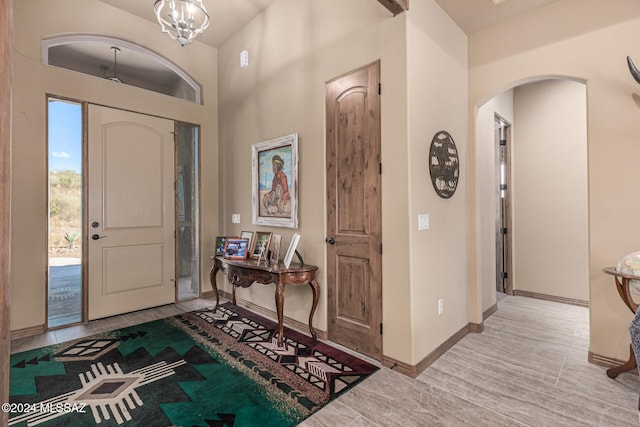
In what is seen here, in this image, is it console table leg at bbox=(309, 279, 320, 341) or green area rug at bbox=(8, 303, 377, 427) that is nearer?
green area rug at bbox=(8, 303, 377, 427)

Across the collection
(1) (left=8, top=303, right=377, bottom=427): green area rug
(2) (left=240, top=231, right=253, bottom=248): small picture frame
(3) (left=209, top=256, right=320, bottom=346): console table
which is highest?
(2) (left=240, top=231, right=253, bottom=248): small picture frame

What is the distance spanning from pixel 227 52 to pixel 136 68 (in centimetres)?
122

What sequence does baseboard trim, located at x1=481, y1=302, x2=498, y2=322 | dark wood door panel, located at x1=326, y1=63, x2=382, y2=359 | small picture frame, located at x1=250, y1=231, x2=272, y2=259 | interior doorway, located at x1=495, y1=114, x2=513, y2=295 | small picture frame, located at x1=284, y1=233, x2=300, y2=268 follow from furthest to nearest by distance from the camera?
interior doorway, located at x1=495, y1=114, x2=513, y2=295 < baseboard trim, located at x1=481, y1=302, x2=498, y2=322 < small picture frame, located at x1=250, y1=231, x2=272, y2=259 < small picture frame, located at x1=284, y1=233, x2=300, y2=268 < dark wood door panel, located at x1=326, y1=63, x2=382, y2=359

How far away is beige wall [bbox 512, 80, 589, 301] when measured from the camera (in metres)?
4.06

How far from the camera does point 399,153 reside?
2463 millimetres

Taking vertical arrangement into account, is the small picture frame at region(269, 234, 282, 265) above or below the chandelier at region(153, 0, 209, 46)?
below

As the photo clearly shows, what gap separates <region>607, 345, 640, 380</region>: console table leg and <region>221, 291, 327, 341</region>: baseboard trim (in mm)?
2251

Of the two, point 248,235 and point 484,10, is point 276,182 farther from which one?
point 484,10

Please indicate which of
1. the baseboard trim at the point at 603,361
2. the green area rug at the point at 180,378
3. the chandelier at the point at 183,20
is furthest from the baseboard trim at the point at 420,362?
the chandelier at the point at 183,20

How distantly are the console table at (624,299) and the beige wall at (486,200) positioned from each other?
115cm

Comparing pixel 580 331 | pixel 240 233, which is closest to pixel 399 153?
pixel 240 233

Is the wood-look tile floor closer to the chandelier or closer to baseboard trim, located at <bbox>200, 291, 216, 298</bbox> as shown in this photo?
baseboard trim, located at <bbox>200, 291, 216, 298</bbox>

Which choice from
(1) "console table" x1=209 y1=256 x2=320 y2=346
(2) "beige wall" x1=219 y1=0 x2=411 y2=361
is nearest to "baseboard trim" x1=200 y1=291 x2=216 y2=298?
(2) "beige wall" x1=219 y1=0 x2=411 y2=361

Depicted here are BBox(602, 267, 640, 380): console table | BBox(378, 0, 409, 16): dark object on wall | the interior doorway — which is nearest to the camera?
BBox(602, 267, 640, 380): console table
